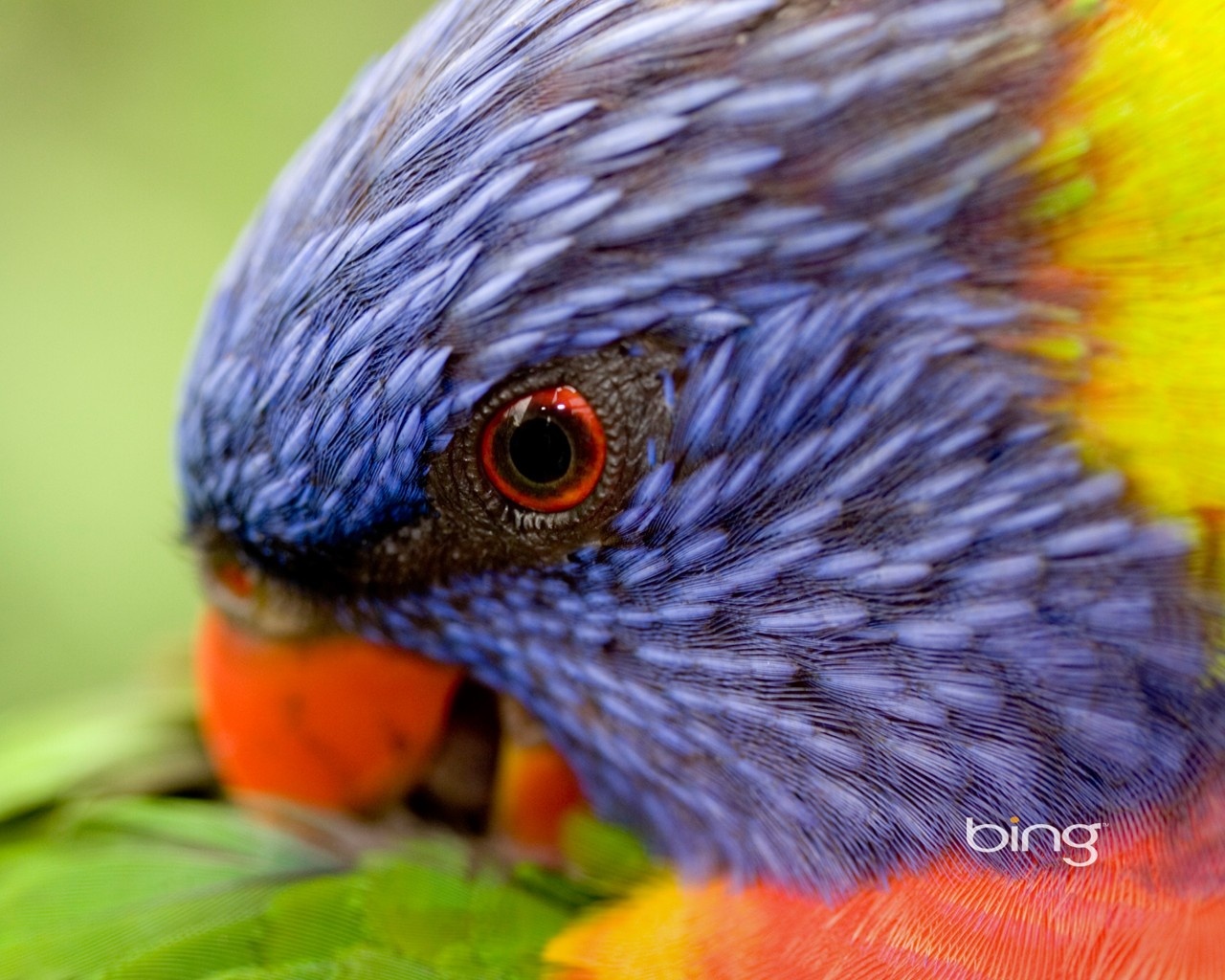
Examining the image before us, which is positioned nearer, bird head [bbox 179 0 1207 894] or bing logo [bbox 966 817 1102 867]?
bird head [bbox 179 0 1207 894]

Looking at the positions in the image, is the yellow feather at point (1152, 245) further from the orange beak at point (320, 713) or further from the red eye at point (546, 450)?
the orange beak at point (320, 713)

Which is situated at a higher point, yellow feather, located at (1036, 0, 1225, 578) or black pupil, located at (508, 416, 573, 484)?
yellow feather, located at (1036, 0, 1225, 578)

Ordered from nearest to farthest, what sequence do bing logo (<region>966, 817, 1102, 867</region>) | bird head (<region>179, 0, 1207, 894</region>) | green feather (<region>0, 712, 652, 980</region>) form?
bird head (<region>179, 0, 1207, 894</region>) < bing logo (<region>966, 817, 1102, 867</region>) < green feather (<region>0, 712, 652, 980</region>)

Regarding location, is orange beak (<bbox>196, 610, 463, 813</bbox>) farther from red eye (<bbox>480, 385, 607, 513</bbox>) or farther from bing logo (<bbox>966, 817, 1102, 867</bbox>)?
bing logo (<bbox>966, 817, 1102, 867</bbox>)

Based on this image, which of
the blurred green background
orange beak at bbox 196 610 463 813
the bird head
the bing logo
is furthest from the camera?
the blurred green background

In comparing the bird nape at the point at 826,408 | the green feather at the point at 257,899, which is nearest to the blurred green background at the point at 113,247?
the green feather at the point at 257,899

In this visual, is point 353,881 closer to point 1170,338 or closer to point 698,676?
point 698,676

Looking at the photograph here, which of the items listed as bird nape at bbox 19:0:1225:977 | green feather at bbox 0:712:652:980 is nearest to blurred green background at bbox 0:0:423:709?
green feather at bbox 0:712:652:980

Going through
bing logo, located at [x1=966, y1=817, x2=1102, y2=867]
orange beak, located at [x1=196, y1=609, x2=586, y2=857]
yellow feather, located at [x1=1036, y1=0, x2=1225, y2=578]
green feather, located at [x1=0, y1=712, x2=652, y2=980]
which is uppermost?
yellow feather, located at [x1=1036, y1=0, x2=1225, y2=578]
